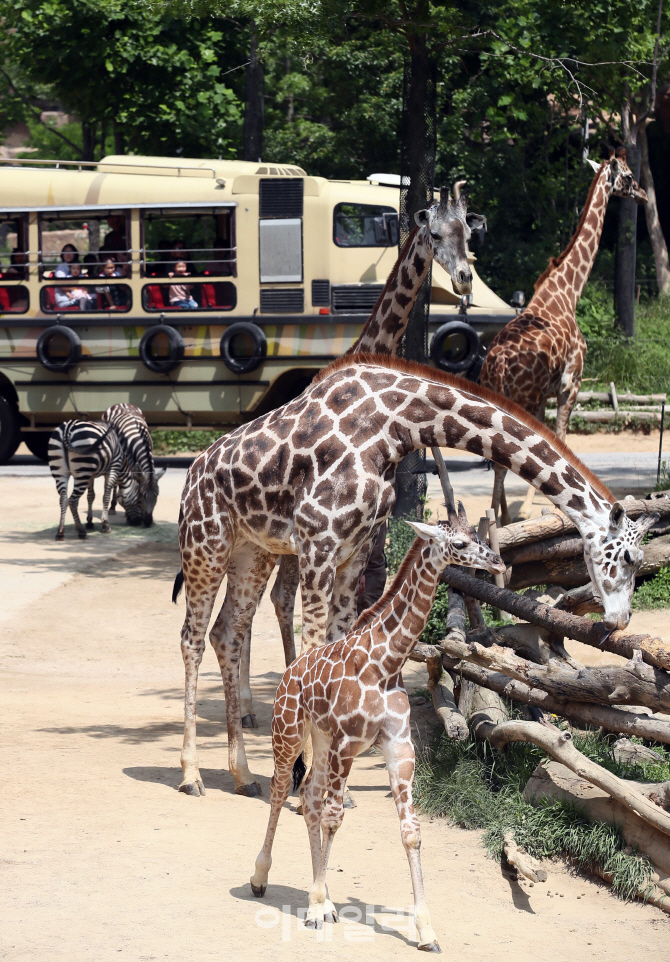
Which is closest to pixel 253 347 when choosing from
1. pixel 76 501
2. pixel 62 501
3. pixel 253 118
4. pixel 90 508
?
pixel 90 508

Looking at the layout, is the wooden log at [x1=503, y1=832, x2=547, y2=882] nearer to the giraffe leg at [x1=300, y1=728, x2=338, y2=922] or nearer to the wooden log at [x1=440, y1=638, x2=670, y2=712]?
the wooden log at [x1=440, y1=638, x2=670, y2=712]

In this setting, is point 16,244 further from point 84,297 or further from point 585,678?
point 585,678

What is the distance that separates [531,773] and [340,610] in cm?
137

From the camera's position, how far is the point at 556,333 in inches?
427

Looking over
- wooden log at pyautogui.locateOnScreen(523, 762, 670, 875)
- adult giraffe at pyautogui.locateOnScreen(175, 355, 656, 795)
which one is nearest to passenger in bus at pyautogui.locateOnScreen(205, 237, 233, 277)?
adult giraffe at pyautogui.locateOnScreen(175, 355, 656, 795)

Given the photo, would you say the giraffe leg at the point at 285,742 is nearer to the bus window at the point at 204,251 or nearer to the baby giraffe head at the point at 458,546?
the baby giraffe head at the point at 458,546

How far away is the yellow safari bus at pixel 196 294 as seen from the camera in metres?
15.9

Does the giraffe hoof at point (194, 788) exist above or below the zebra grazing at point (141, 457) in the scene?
below

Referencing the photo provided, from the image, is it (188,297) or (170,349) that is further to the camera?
(188,297)

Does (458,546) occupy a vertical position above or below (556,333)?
below

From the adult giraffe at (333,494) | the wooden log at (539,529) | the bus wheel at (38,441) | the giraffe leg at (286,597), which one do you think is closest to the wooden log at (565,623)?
the adult giraffe at (333,494)

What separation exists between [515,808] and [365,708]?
162 cm

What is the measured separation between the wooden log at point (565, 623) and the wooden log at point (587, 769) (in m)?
0.51

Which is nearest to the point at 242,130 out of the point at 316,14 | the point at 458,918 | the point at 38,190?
the point at 38,190
